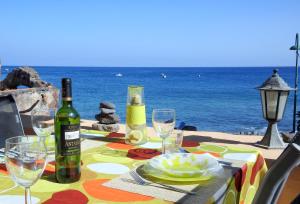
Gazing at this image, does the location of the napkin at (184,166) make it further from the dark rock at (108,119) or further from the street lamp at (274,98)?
the dark rock at (108,119)

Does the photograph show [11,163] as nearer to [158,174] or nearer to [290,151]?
[158,174]

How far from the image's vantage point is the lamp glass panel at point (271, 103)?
3.70 meters

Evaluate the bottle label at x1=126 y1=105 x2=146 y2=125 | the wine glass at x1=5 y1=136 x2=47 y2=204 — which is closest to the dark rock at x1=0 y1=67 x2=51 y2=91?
the bottle label at x1=126 y1=105 x2=146 y2=125

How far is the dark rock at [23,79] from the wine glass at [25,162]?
17.7ft

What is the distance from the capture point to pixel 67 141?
1024mm

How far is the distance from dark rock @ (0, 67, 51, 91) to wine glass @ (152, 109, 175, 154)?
16.3 ft

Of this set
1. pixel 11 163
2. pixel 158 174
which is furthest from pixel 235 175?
pixel 11 163

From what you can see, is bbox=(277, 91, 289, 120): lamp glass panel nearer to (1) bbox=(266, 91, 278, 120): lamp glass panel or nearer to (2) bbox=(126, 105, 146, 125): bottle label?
(1) bbox=(266, 91, 278, 120): lamp glass panel

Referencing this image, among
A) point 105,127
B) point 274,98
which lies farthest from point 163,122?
point 105,127

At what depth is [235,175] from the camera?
45.9 inches

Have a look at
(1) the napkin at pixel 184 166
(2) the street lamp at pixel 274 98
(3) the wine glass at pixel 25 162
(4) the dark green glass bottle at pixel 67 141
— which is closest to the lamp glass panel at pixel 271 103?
(2) the street lamp at pixel 274 98

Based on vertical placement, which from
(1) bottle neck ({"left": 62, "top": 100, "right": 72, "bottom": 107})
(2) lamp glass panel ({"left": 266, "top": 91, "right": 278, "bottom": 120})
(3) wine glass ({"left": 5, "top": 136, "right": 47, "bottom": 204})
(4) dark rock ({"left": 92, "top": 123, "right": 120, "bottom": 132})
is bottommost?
(4) dark rock ({"left": 92, "top": 123, "right": 120, "bottom": 132})

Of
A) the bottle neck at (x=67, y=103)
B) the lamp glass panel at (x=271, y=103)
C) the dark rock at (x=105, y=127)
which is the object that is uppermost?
the bottle neck at (x=67, y=103)

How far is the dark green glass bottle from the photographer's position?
3.35 ft
